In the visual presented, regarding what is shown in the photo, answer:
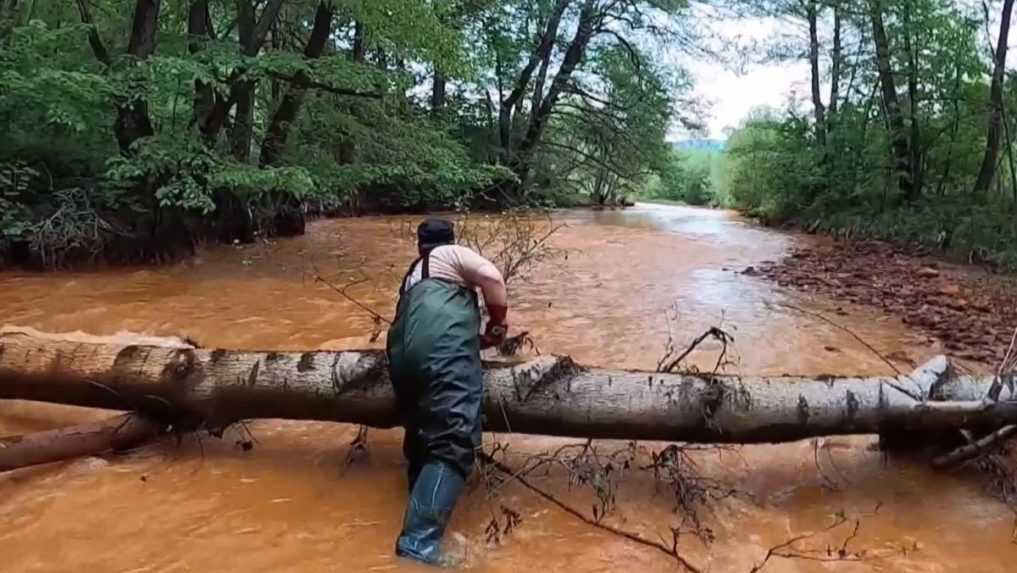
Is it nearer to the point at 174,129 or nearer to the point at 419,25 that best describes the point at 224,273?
the point at 174,129

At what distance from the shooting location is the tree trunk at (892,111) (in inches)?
519

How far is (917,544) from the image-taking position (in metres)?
2.84

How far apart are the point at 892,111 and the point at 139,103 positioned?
474 inches

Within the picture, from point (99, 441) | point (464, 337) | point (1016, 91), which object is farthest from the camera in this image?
point (1016, 91)

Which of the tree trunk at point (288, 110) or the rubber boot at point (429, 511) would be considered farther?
the tree trunk at point (288, 110)

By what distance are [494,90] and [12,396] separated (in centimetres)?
1929

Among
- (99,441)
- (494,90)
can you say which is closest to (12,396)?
(99,441)

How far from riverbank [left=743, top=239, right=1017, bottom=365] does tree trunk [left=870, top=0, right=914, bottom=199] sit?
1943 millimetres

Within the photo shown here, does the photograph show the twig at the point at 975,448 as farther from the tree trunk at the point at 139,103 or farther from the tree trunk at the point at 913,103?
the tree trunk at the point at 913,103

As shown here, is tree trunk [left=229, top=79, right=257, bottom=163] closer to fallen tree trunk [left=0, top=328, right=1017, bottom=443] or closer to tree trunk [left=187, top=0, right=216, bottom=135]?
tree trunk [left=187, top=0, right=216, bottom=135]

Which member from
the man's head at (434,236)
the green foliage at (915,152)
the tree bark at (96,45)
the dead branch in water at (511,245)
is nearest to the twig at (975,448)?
the man's head at (434,236)

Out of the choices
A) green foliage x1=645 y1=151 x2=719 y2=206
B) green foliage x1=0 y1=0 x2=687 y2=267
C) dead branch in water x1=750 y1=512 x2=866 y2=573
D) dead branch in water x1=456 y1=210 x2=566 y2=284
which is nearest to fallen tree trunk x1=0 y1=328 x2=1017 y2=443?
dead branch in water x1=750 y1=512 x2=866 y2=573

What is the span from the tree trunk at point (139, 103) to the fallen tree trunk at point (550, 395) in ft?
18.6

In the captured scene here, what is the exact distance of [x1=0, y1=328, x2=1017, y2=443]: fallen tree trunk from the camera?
3189mm
